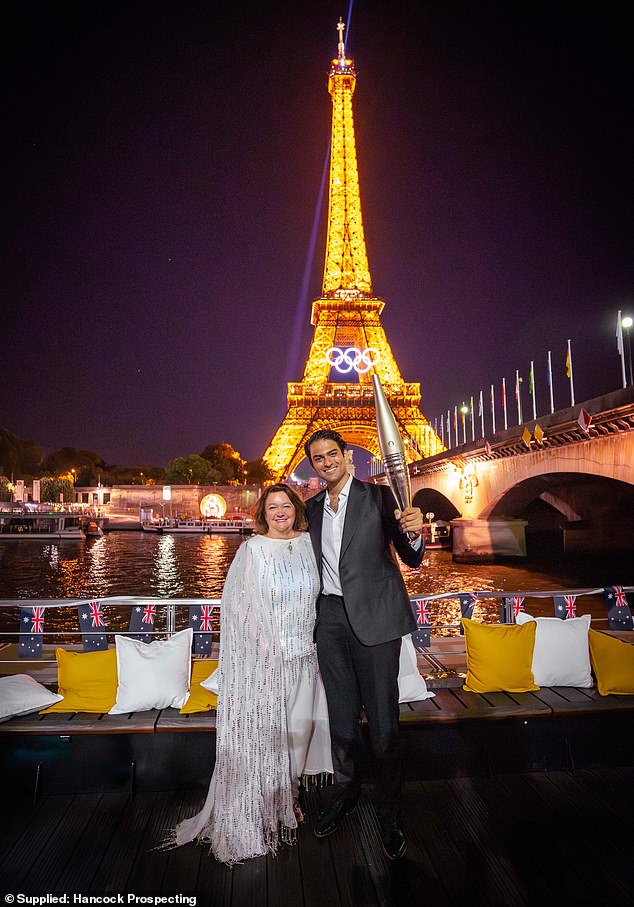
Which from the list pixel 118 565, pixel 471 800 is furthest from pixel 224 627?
pixel 118 565

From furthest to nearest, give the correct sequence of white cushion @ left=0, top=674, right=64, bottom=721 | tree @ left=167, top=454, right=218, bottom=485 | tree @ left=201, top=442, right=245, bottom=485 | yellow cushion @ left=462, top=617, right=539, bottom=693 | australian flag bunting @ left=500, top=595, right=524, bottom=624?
tree @ left=201, top=442, right=245, bottom=485 → tree @ left=167, top=454, right=218, bottom=485 → australian flag bunting @ left=500, top=595, right=524, bottom=624 → yellow cushion @ left=462, top=617, right=539, bottom=693 → white cushion @ left=0, top=674, right=64, bottom=721

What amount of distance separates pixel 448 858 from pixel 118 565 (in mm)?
23320

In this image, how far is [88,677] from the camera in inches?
163

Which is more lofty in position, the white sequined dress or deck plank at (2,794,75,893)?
the white sequined dress

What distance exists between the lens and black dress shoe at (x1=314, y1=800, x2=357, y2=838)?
10.7 feet

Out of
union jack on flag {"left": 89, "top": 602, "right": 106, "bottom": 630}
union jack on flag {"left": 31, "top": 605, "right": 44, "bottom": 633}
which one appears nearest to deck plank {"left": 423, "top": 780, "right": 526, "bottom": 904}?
union jack on flag {"left": 89, "top": 602, "right": 106, "bottom": 630}

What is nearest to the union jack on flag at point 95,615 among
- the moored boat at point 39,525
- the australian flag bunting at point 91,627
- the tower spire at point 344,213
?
the australian flag bunting at point 91,627

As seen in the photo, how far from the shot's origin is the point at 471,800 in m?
3.60

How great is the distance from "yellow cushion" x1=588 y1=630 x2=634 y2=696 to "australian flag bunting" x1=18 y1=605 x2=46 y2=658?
14.9 feet

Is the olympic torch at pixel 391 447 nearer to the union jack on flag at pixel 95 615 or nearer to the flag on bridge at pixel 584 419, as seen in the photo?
the union jack on flag at pixel 95 615

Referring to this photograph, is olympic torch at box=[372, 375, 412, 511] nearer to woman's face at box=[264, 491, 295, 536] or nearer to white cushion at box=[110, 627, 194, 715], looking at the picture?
Result: woman's face at box=[264, 491, 295, 536]

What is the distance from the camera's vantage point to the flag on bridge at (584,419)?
16.5 m

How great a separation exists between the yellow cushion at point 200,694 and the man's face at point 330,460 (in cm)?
185

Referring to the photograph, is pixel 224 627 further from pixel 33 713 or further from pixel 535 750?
pixel 535 750
